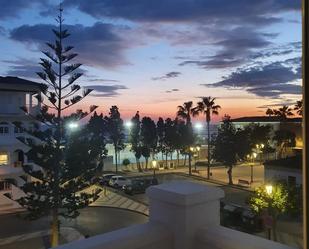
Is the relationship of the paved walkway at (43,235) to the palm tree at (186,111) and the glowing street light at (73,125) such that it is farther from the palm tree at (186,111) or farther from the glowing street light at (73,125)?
the palm tree at (186,111)

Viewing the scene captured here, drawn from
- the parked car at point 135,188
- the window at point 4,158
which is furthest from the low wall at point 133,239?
the parked car at point 135,188

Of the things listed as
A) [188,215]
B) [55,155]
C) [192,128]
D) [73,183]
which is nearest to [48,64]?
[55,155]

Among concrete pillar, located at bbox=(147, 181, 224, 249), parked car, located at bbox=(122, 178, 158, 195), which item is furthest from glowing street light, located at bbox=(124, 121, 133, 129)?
concrete pillar, located at bbox=(147, 181, 224, 249)

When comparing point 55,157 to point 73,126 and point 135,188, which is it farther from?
point 135,188

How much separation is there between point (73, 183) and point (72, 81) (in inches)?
174

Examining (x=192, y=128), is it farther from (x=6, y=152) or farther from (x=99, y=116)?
(x=6, y=152)

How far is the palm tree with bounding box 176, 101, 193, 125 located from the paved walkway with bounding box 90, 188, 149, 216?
14869mm

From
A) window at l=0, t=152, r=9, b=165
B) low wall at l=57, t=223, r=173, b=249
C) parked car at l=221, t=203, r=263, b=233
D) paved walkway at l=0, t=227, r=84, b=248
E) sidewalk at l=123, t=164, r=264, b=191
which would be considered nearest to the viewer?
low wall at l=57, t=223, r=173, b=249

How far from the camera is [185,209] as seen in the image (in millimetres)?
2273

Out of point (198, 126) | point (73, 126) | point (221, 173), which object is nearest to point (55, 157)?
point (73, 126)

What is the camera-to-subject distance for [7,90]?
1952 centimetres

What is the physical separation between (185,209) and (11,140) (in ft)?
61.9

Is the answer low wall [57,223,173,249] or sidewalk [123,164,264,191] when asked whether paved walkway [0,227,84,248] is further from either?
low wall [57,223,173,249]

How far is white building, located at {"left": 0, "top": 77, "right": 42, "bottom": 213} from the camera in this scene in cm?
1930
